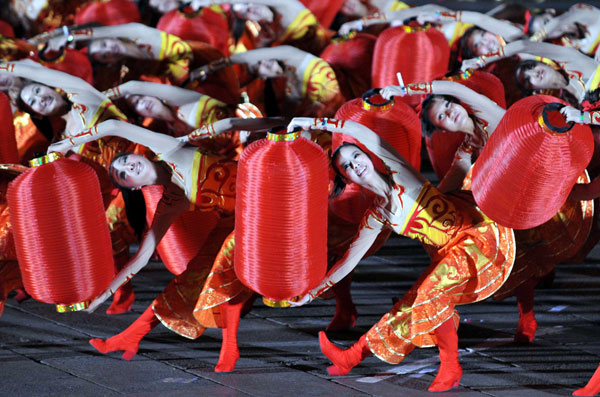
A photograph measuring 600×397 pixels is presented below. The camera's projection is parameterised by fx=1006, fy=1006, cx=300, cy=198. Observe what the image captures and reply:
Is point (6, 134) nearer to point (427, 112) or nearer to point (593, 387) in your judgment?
point (427, 112)

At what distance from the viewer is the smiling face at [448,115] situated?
3.35 m

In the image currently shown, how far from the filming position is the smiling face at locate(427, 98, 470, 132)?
335cm

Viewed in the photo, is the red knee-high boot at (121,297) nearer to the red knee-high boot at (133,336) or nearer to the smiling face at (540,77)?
the red knee-high boot at (133,336)

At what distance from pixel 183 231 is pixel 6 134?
0.79 metres

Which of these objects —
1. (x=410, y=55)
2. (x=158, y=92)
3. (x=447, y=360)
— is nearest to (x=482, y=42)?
(x=410, y=55)

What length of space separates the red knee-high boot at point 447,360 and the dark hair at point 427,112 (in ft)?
2.41

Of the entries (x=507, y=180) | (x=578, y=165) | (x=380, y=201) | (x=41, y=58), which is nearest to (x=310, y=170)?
(x=380, y=201)

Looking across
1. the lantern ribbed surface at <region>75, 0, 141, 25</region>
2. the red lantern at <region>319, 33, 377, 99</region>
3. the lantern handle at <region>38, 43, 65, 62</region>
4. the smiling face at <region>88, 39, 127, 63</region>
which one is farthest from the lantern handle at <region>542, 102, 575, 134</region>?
the lantern ribbed surface at <region>75, 0, 141, 25</region>

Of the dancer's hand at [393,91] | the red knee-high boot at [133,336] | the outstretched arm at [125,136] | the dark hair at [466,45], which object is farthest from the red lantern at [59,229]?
the dark hair at [466,45]

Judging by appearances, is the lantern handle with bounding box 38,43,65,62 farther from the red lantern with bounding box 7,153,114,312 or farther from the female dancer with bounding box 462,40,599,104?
the female dancer with bounding box 462,40,599,104

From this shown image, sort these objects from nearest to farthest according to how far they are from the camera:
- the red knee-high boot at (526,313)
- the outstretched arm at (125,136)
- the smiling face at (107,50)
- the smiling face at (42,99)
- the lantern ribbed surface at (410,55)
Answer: the outstretched arm at (125,136) → the red knee-high boot at (526,313) → the smiling face at (42,99) → the lantern ribbed surface at (410,55) → the smiling face at (107,50)

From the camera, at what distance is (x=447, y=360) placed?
310cm

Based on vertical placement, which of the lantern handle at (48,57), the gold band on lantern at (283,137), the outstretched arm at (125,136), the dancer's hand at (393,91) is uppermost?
the gold band on lantern at (283,137)

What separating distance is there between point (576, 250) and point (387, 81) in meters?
1.14
